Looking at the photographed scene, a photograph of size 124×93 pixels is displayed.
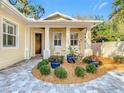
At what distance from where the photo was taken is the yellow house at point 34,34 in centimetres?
1002

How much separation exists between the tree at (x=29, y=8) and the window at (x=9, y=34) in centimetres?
1501

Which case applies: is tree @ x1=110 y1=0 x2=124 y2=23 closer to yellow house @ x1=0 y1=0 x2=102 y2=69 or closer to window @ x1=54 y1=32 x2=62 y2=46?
yellow house @ x1=0 y1=0 x2=102 y2=69

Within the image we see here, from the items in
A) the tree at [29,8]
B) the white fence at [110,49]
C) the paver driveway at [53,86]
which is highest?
Answer: the tree at [29,8]

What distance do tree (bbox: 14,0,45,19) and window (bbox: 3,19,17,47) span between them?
15.0m

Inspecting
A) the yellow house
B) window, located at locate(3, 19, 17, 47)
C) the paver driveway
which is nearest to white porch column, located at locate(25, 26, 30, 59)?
the yellow house

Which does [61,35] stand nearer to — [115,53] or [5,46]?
[115,53]

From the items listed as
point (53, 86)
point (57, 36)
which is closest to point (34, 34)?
point (57, 36)

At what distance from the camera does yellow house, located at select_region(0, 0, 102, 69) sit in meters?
10.0

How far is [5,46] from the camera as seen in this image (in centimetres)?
1012

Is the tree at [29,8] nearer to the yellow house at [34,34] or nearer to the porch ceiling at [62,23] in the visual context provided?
the yellow house at [34,34]

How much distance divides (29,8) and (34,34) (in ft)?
41.1

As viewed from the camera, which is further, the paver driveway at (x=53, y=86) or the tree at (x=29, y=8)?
the tree at (x=29, y=8)

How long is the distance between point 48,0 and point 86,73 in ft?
95.7

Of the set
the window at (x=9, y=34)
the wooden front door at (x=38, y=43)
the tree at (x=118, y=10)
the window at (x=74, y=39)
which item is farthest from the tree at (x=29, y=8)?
the tree at (x=118, y=10)
